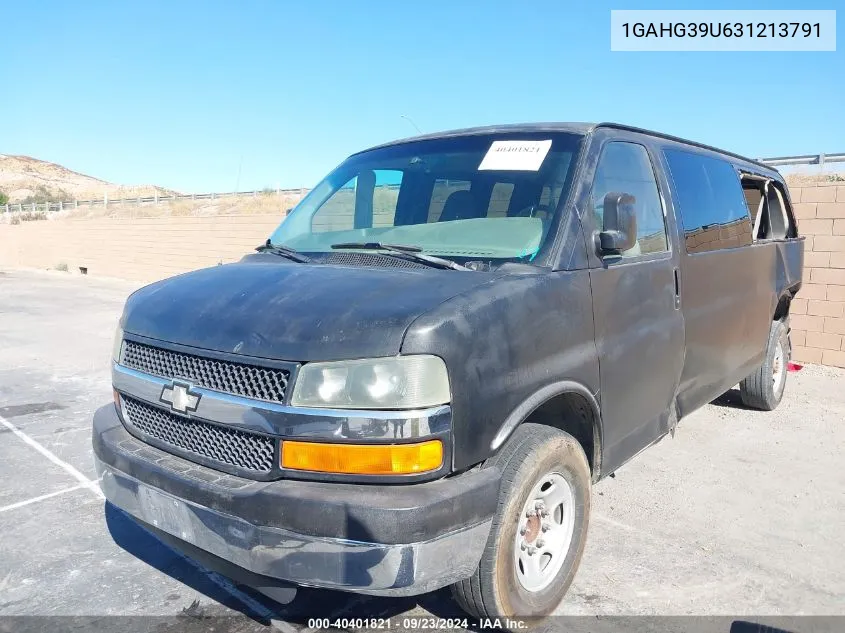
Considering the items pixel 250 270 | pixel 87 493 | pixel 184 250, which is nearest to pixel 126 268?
pixel 184 250

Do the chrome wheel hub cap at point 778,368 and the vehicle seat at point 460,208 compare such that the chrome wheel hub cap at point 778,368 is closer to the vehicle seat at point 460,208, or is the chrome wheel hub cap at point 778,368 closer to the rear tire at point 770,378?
the rear tire at point 770,378

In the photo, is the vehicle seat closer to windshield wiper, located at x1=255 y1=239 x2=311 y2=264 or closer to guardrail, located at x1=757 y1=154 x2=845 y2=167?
windshield wiper, located at x1=255 y1=239 x2=311 y2=264

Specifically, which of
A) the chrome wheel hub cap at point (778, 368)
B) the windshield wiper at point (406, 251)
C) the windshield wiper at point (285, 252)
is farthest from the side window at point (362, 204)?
the chrome wheel hub cap at point (778, 368)

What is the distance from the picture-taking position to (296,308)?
251 cm

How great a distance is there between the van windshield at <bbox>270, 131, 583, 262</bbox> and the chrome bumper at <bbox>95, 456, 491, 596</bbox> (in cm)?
127

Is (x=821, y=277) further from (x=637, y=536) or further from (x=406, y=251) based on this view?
Result: (x=406, y=251)

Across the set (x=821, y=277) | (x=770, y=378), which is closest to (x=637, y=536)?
(x=770, y=378)

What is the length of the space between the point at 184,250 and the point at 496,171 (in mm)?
17866

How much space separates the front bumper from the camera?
219cm

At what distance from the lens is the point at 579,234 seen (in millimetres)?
3008

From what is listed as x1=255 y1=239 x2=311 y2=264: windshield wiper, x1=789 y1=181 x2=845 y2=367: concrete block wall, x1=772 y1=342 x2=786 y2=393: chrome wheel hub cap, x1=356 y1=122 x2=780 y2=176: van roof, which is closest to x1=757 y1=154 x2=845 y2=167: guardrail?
x1=789 y1=181 x2=845 y2=367: concrete block wall

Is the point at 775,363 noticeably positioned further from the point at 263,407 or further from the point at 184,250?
the point at 184,250

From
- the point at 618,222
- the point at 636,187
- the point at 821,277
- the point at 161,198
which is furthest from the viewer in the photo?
the point at 161,198

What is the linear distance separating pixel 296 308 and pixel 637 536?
2.40 metres
